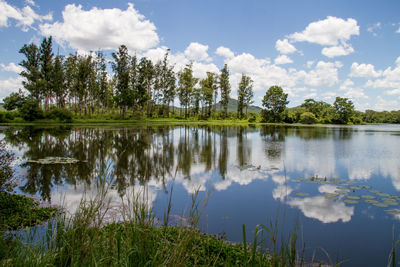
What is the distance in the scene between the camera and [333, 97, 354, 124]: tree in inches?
3841

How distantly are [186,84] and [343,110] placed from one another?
67129mm

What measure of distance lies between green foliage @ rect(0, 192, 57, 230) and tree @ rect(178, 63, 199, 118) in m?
79.8

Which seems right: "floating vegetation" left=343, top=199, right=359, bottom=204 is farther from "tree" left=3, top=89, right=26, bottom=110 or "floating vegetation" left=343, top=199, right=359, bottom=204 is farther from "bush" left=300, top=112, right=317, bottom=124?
"bush" left=300, top=112, right=317, bottom=124

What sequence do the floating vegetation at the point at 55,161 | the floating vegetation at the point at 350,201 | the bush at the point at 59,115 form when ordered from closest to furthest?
the floating vegetation at the point at 350,201, the floating vegetation at the point at 55,161, the bush at the point at 59,115

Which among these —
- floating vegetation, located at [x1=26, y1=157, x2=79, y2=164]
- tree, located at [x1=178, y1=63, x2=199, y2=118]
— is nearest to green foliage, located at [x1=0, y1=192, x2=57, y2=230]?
floating vegetation, located at [x1=26, y1=157, x2=79, y2=164]

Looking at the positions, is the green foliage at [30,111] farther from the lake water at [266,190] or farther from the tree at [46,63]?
the lake water at [266,190]

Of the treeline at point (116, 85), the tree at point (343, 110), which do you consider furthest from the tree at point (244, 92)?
the tree at point (343, 110)

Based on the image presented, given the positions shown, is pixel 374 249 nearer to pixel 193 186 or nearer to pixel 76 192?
pixel 193 186

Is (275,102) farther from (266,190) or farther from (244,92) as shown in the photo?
(266,190)

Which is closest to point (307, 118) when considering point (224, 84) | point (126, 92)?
point (224, 84)

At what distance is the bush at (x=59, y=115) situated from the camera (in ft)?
171

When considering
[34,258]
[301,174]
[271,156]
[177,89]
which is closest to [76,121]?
[177,89]

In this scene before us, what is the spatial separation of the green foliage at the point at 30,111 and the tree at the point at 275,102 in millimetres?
75953

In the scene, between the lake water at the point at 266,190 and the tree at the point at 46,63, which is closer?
the lake water at the point at 266,190
